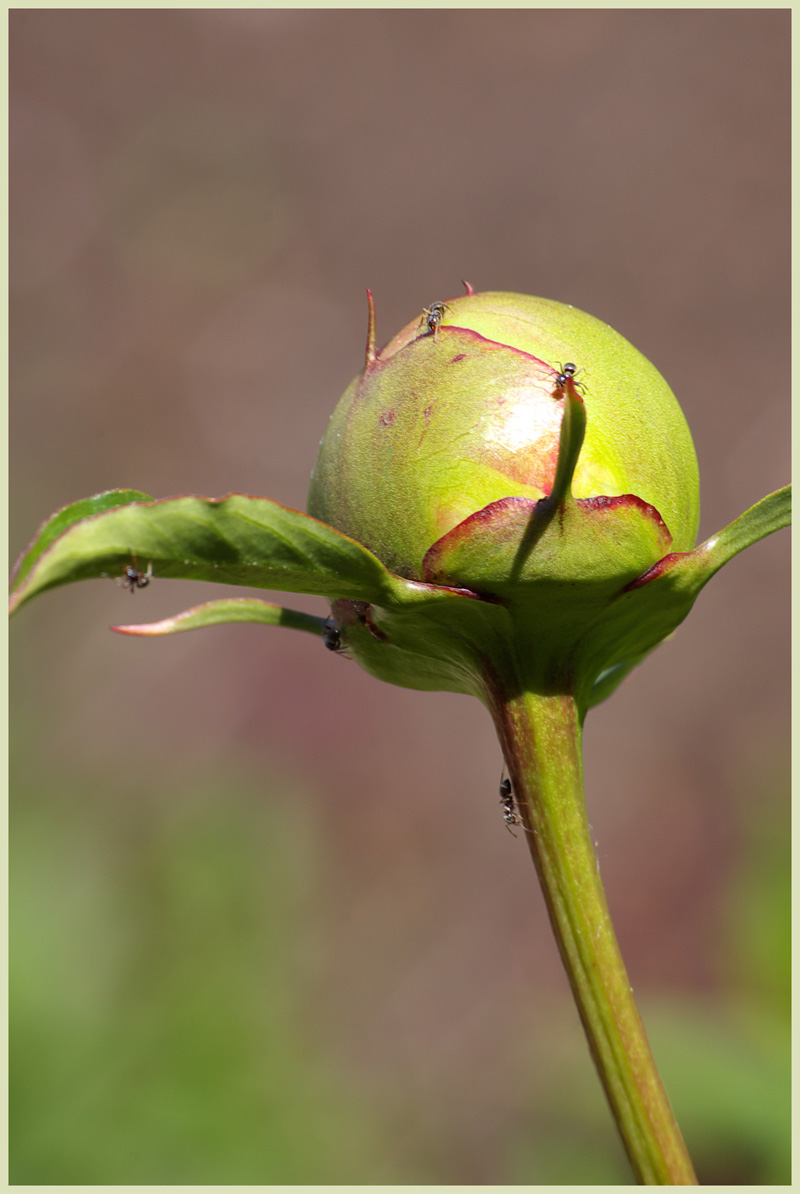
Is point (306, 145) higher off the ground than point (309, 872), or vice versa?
point (306, 145)

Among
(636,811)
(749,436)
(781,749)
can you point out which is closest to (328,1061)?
(636,811)

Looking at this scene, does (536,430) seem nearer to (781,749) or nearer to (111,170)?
(781,749)

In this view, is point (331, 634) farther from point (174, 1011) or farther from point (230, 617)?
point (174, 1011)

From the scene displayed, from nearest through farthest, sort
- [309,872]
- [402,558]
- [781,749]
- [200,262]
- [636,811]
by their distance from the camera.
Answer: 1. [402,558]
2. [309,872]
3. [781,749]
4. [636,811]
5. [200,262]

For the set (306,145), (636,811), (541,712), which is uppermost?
(306,145)

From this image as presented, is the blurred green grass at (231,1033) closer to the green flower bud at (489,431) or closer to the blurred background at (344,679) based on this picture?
the blurred background at (344,679)

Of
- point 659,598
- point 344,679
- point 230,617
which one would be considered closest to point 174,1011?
point 344,679
